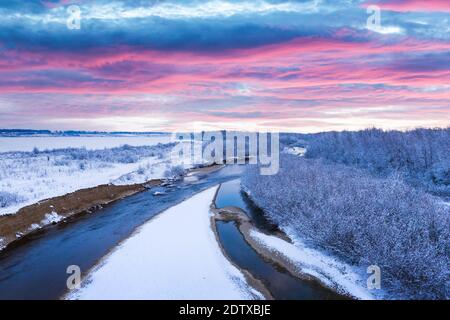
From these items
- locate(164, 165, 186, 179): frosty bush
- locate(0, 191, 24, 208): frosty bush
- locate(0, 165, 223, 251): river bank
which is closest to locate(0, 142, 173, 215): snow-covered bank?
locate(0, 191, 24, 208): frosty bush

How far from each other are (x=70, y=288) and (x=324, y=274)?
27.4 feet

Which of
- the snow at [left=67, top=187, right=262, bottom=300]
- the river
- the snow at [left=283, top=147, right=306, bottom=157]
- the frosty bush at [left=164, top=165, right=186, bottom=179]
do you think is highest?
the snow at [left=67, top=187, right=262, bottom=300]

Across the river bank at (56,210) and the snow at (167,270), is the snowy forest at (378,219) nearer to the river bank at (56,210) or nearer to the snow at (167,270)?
the snow at (167,270)

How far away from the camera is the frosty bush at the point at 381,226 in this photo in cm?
970

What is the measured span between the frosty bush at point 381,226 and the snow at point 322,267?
0.52 meters

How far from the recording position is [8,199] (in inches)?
799

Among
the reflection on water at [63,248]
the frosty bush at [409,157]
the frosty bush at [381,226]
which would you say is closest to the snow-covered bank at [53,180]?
the reflection on water at [63,248]

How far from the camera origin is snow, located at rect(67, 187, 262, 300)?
33.5ft

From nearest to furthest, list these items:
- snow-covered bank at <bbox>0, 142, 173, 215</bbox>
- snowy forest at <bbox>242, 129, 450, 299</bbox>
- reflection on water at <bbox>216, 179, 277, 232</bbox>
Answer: snowy forest at <bbox>242, 129, 450, 299</bbox>
reflection on water at <bbox>216, 179, 277, 232</bbox>
snow-covered bank at <bbox>0, 142, 173, 215</bbox>

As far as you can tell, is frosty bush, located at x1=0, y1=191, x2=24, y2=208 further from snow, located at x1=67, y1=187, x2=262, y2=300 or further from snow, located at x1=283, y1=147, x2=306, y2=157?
snow, located at x1=283, y1=147, x2=306, y2=157

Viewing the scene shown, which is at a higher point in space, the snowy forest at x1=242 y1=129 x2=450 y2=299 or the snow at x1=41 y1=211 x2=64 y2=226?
the snowy forest at x1=242 y1=129 x2=450 y2=299

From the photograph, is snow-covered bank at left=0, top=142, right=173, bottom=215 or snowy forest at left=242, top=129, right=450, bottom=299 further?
snow-covered bank at left=0, top=142, right=173, bottom=215

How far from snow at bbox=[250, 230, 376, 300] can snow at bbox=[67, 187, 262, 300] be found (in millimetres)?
2441

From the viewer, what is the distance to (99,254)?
Result: 14180mm
